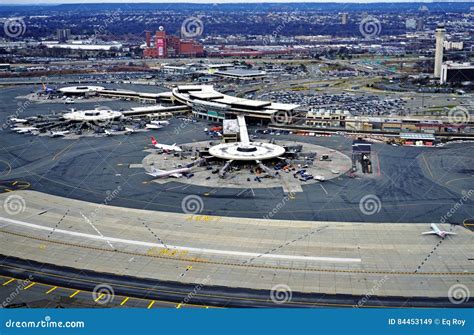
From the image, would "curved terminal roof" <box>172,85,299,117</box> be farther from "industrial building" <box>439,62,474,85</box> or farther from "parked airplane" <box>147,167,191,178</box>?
"industrial building" <box>439,62,474,85</box>

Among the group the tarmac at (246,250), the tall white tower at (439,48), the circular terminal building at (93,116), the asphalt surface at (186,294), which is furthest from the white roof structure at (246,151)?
the tall white tower at (439,48)

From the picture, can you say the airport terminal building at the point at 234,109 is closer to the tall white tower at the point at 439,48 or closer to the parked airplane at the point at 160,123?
the parked airplane at the point at 160,123

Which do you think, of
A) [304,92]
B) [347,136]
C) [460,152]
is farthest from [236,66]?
[460,152]

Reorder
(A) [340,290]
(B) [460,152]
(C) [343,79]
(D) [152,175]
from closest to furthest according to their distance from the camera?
(A) [340,290]
(D) [152,175]
(B) [460,152]
(C) [343,79]

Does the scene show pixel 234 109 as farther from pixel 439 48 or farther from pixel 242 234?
pixel 439 48

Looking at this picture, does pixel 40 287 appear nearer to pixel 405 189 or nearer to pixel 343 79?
pixel 405 189

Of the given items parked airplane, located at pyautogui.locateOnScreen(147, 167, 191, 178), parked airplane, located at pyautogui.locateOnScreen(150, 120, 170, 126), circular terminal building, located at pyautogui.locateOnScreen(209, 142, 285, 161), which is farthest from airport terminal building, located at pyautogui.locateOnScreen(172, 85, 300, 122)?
parked airplane, located at pyautogui.locateOnScreen(147, 167, 191, 178)

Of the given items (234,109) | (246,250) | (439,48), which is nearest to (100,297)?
(246,250)
